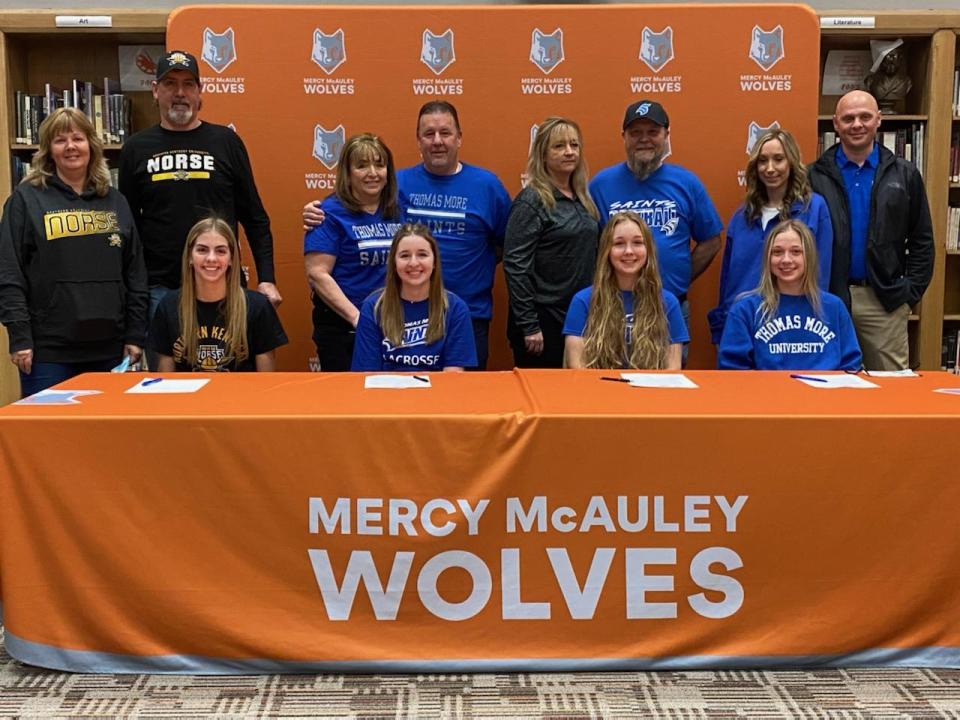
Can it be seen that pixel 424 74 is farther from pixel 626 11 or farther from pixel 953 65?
pixel 953 65

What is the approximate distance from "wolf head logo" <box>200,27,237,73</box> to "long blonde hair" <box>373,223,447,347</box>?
6.27 ft

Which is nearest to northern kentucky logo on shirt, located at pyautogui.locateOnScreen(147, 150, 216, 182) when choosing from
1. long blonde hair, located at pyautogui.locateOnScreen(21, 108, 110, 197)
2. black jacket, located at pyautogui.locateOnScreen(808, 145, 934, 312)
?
long blonde hair, located at pyautogui.locateOnScreen(21, 108, 110, 197)

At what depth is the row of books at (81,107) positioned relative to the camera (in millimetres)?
5512

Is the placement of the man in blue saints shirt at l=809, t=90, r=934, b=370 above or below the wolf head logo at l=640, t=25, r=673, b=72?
below

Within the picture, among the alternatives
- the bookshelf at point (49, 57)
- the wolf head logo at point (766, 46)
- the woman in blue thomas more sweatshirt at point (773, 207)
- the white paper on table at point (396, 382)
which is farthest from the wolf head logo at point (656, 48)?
the white paper on table at point (396, 382)

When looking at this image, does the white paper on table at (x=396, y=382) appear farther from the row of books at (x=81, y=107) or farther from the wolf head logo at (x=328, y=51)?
the row of books at (x=81, y=107)

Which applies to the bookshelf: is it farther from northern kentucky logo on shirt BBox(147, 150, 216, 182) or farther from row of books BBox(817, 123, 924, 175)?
row of books BBox(817, 123, 924, 175)

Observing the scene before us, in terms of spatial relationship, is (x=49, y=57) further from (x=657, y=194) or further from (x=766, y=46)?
(x=766, y=46)

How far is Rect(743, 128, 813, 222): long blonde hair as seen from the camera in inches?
160

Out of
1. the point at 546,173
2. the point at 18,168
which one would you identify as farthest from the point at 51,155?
the point at 18,168

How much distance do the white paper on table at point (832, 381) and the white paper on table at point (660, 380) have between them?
336 millimetres

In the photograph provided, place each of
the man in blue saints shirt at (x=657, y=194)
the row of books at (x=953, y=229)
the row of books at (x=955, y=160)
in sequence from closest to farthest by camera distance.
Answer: the man in blue saints shirt at (x=657, y=194), the row of books at (x=955, y=160), the row of books at (x=953, y=229)

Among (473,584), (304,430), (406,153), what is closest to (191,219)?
(406,153)

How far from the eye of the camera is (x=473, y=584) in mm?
2457
